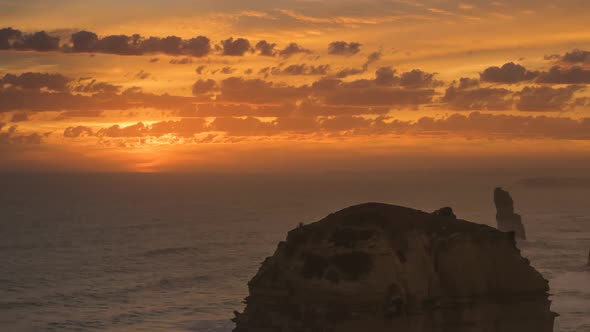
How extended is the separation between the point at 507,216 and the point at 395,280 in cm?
10913

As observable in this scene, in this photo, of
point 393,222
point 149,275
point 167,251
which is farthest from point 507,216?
point 393,222

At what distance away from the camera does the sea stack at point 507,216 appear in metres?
143

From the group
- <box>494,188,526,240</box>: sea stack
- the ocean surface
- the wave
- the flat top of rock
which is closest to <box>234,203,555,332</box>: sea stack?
the flat top of rock

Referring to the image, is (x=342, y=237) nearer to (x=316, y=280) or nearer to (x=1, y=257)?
(x=316, y=280)

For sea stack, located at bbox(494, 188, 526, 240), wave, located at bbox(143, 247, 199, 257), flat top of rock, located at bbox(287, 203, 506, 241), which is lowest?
flat top of rock, located at bbox(287, 203, 506, 241)

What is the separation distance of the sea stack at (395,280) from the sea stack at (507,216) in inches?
3882

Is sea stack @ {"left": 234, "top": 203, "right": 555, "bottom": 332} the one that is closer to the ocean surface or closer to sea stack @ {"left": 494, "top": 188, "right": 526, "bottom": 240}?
the ocean surface

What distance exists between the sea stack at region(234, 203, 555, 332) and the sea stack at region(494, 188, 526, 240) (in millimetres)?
98593

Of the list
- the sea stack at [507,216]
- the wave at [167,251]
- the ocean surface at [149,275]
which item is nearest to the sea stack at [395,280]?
the ocean surface at [149,275]

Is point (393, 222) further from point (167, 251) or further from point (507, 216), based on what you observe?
point (507, 216)

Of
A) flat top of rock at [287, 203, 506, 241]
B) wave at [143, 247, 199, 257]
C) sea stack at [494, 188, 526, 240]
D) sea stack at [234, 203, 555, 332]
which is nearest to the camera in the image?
sea stack at [234, 203, 555, 332]

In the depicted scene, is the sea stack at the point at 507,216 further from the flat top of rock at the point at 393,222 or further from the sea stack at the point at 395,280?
the flat top of rock at the point at 393,222

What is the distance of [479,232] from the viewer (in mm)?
46156

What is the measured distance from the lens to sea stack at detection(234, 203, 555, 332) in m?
41.9
